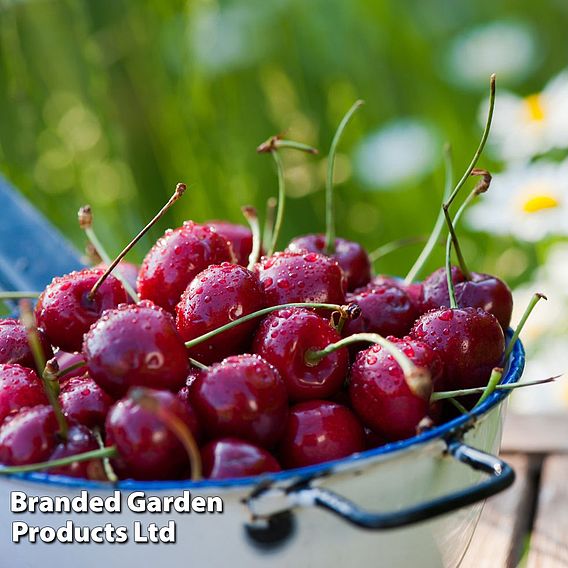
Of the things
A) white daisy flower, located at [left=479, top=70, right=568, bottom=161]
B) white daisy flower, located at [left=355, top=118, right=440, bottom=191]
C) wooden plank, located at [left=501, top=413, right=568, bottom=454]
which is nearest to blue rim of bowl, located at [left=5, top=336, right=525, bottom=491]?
wooden plank, located at [left=501, top=413, right=568, bottom=454]

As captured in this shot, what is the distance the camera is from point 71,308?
0.65m

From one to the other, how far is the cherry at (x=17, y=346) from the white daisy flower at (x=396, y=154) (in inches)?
48.4

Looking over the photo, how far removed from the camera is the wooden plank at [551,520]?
0.78 metres

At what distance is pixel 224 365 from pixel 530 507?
0.47 meters

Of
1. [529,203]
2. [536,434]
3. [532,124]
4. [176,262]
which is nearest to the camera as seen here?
[176,262]

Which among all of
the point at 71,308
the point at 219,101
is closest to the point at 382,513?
the point at 71,308

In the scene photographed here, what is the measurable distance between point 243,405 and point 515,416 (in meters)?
0.62

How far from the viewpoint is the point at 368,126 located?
1.85 m

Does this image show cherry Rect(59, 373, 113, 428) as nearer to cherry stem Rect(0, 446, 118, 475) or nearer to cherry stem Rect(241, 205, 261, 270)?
cherry stem Rect(0, 446, 118, 475)

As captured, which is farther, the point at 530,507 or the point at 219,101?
the point at 219,101

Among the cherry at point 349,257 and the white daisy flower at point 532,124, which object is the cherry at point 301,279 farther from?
the white daisy flower at point 532,124

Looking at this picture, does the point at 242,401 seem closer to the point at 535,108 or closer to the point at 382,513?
the point at 382,513

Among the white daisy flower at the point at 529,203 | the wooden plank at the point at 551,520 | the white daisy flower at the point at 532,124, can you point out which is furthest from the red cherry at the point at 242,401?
the white daisy flower at the point at 532,124

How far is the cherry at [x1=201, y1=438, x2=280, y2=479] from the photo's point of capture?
0.52 metres
